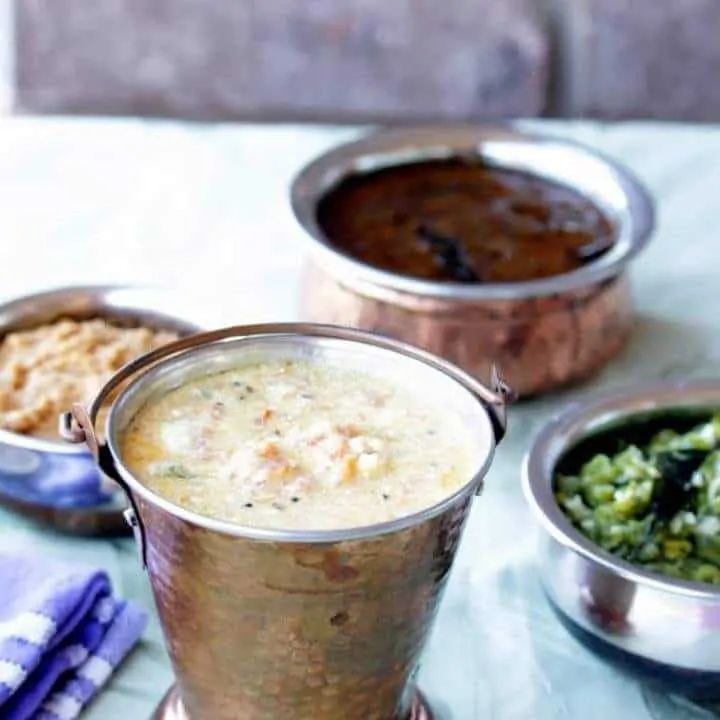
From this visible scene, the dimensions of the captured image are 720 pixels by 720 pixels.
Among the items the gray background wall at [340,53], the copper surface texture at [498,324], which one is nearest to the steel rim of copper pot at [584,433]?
the copper surface texture at [498,324]

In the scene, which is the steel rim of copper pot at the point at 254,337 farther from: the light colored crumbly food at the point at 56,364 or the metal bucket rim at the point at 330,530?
the light colored crumbly food at the point at 56,364

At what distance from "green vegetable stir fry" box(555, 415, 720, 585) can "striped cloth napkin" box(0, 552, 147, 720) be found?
33 cm

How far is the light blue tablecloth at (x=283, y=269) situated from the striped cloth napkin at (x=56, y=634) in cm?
2

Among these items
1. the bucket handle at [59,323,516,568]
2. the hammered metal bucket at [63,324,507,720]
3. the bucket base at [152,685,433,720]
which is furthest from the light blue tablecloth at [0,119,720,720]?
the bucket handle at [59,323,516,568]

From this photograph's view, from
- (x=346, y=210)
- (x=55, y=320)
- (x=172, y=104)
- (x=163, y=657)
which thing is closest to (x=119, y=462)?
(x=163, y=657)

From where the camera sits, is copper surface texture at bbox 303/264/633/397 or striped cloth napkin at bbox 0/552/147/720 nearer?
striped cloth napkin at bbox 0/552/147/720

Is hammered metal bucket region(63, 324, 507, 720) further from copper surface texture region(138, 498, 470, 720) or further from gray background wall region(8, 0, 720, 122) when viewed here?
gray background wall region(8, 0, 720, 122)

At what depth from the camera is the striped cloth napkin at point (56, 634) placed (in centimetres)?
89

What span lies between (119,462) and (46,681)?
0.79 ft

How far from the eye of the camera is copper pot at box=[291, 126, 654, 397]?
45.6 inches

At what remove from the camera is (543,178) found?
1402 mm

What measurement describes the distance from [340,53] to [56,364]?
3.41ft

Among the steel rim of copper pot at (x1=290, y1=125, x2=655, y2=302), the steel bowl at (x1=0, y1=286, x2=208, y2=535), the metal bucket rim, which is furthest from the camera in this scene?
the steel rim of copper pot at (x1=290, y1=125, x2=655, y2=302)

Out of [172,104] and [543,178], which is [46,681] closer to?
[543,178]
